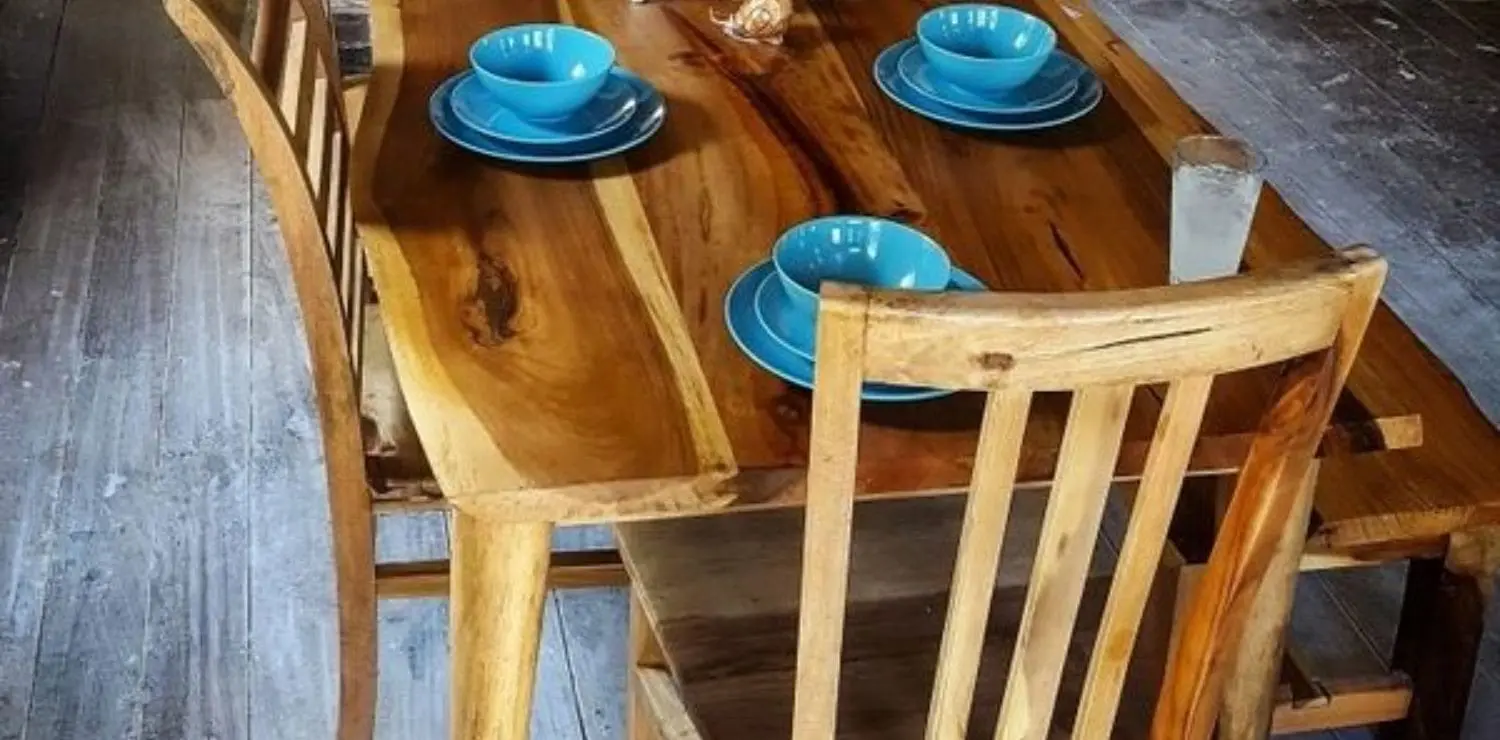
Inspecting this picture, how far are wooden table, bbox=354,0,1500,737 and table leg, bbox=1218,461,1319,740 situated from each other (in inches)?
3.3

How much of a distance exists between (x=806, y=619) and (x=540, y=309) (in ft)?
1.05

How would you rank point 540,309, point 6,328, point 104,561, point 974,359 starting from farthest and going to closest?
point 6,328 < point 104,561 < point 540,309 < point 974,359

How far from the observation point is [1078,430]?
933 mm

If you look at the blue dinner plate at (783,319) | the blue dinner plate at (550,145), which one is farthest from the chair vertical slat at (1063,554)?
the blue dinner plate at (550,145)

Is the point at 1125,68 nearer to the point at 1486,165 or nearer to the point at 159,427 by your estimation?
the point at 159,427

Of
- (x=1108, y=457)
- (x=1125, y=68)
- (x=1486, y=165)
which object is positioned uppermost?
(x=1108, y=457)

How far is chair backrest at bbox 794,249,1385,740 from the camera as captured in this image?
870 mm

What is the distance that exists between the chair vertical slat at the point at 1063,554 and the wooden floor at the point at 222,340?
2.66 feet

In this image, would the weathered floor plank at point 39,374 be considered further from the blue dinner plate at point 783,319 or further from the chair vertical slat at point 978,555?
the chair vertical slat at point 978,555

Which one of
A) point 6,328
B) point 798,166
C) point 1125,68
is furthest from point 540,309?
point 6,328

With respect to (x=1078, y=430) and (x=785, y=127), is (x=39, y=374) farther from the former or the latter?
(x=1078, y=430)

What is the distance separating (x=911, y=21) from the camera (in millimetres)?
1645

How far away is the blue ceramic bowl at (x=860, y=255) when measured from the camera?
3.96ft

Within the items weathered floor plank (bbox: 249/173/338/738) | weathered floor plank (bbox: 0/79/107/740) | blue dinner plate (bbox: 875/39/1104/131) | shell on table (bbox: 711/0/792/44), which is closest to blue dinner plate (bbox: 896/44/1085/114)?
blue dinner plate (bbox: 875/39/1104/131)
